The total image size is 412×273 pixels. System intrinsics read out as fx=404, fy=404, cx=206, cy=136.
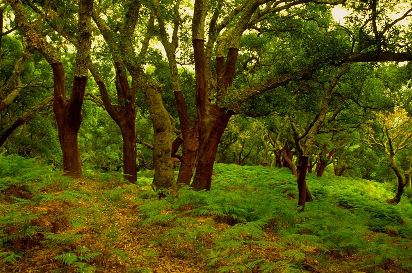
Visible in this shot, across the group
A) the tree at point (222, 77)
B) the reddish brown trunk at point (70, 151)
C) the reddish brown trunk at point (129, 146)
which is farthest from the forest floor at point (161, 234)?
the reddish brown trunk at point (129, 146)

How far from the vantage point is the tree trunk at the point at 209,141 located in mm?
12102

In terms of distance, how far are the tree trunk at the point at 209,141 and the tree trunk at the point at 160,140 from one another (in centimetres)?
196

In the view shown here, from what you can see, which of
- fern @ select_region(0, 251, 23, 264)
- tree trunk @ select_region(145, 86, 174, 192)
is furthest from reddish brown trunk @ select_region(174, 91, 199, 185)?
fern @ select_region(0, 251, 23, 264)

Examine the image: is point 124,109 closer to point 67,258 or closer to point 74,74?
point 74,74

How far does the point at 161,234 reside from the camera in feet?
25.8

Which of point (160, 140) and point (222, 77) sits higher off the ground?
point (222, 77)

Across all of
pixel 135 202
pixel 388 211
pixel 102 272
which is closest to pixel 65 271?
pixel 102 272

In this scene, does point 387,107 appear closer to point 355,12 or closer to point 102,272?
point 355,12

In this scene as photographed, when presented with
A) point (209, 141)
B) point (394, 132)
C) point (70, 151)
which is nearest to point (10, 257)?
point (70, 151)

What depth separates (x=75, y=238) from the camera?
640 cm

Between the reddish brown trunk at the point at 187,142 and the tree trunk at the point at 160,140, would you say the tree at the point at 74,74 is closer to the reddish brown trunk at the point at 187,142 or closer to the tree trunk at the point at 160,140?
the tree trunk at the point at 160,140

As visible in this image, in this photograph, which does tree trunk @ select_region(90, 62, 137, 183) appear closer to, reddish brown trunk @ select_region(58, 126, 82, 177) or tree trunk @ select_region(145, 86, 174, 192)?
tree trunk @ select_region(145, 86, 174, 192)

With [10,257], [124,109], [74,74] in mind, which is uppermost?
[74,74]

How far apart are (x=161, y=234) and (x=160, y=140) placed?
6.37 metres
